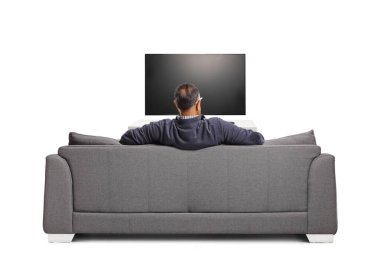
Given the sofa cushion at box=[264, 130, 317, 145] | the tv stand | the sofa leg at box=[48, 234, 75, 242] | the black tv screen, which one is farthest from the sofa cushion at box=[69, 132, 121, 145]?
the black tv screen

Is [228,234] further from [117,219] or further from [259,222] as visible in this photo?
[117,219]

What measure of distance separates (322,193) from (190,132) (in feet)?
3.69

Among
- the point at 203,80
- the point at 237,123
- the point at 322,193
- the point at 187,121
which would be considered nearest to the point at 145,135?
the point at 187,121

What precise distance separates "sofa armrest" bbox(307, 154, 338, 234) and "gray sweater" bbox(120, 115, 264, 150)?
1.58 feet

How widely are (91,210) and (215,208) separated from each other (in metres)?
0.97

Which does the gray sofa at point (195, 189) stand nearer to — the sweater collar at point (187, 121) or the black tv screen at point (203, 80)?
the sweater collar at point (187, 121)

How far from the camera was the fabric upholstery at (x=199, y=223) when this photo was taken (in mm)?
6672

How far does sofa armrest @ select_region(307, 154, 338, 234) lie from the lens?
664 centimetres

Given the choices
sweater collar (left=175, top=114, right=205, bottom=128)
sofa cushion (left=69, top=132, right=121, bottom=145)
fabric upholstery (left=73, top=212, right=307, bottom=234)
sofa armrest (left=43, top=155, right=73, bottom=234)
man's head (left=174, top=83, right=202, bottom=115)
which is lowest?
fabric upholstery (left=73, top=212, right=307, bottom=234)

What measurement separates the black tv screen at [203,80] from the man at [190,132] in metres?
2.47

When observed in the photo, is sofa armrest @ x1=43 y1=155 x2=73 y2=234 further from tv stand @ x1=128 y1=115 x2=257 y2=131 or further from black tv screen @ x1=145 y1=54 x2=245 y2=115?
black tv screen @ x1=145 y1=54 x2=245 y2=115

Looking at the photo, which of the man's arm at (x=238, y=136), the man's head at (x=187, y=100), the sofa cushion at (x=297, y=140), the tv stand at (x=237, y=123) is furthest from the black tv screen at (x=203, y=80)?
the man's arm at (x=238, y=136)

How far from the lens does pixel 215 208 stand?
22.0 feet

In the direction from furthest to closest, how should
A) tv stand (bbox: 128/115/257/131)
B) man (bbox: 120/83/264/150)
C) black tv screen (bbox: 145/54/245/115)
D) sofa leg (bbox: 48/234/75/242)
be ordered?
black tv screen (bbox: 145/54/245/115)
tv stand (bbox: 128/115/257/131)
sofa leg (bbox: 48/234/75/242)
man (bbox: 120/83/264/150)
